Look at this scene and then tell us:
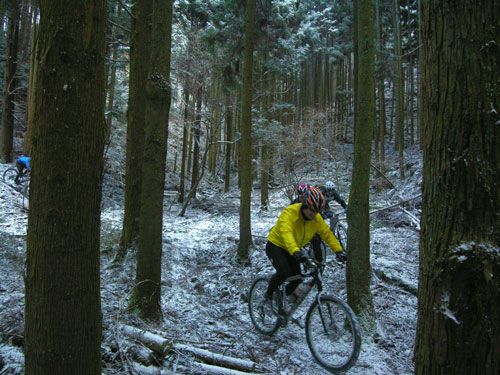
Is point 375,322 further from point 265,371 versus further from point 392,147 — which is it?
point 392,147

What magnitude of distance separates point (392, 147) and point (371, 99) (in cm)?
2676

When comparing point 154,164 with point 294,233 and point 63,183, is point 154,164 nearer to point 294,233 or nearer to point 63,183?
point 294,233

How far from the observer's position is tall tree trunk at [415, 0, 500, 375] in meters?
1.67

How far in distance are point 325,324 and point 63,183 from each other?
3581mm

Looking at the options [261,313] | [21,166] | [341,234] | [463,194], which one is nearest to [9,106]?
[21,166]

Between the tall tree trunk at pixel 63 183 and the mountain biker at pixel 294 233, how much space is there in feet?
9.41

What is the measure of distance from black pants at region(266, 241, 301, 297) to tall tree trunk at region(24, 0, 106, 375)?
118 inches

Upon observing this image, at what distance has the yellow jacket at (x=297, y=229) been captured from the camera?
4.51 metres

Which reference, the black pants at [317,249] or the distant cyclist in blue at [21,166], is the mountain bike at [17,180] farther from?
the black pants at [317,249]

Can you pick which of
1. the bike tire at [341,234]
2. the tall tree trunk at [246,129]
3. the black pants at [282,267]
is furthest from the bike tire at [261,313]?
the bike tire at [341,234]

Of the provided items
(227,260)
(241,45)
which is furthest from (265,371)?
(241,45)

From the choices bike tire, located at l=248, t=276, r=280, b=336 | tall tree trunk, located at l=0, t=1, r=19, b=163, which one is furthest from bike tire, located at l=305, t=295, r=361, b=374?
tall tree trunk, located at l=0, t=1, r=19, b=163

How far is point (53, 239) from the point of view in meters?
1.93

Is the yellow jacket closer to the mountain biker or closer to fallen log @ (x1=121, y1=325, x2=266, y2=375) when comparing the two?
the mountain biker
